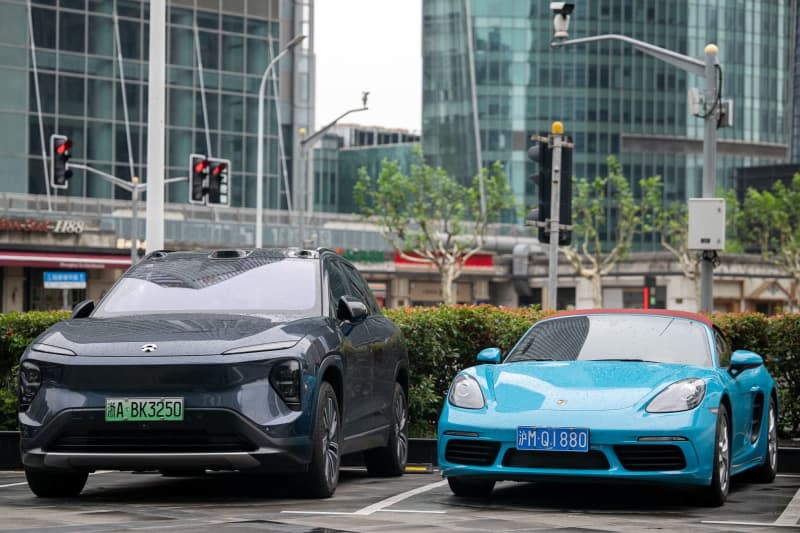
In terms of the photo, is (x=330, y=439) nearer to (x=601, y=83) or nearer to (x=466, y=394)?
(x=466, y=394)

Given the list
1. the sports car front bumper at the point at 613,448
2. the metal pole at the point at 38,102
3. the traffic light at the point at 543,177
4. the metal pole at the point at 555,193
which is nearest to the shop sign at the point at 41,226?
the metal pole at the point at 38,102

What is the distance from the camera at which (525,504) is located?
947cm

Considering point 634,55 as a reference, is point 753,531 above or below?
below

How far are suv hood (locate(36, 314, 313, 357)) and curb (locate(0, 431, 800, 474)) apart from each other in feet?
11.5

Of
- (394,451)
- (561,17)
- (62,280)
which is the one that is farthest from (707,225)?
(62,280)

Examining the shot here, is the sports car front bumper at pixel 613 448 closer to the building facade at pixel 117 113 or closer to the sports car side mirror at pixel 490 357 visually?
the sports car side mirror at pixel 490 357

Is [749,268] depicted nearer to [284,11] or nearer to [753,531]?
[284,11]

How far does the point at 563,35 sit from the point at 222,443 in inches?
578

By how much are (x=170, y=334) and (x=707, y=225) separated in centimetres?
1219

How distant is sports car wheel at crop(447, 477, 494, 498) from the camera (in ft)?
32.3

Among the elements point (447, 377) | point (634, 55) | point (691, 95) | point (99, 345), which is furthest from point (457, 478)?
point (634, 55)

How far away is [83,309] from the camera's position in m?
10.3

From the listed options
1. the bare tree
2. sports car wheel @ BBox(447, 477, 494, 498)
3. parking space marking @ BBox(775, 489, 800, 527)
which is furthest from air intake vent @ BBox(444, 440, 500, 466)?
the bare tree

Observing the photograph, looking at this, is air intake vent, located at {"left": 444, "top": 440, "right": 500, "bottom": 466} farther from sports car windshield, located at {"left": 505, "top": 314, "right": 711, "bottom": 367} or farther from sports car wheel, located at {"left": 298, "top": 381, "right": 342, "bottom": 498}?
sports car windshield, located at {"left": 505, "top": 314, "right": 711, "bottom": 367}
